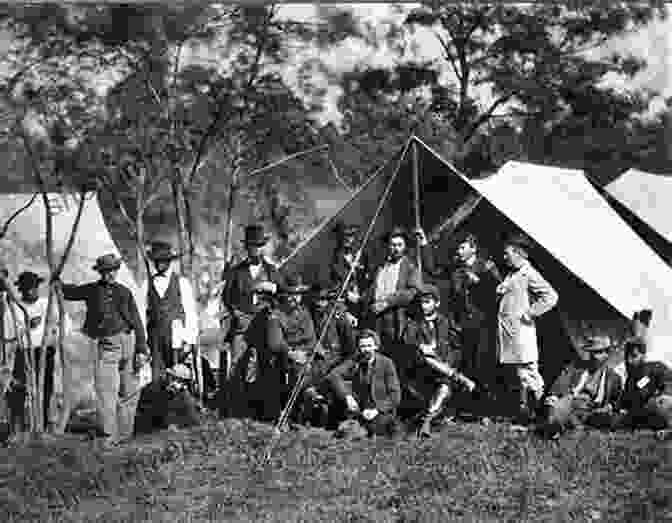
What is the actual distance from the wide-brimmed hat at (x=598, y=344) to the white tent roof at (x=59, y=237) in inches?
129

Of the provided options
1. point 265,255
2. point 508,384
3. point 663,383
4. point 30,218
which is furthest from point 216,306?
point 663,383

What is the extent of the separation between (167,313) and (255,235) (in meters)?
0.88

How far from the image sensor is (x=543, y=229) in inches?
331

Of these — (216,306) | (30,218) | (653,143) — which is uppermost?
(653,143)

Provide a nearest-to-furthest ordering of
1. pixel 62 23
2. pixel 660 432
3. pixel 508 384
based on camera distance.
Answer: pixel 660 432 → pixel 508 384 → pixel 62 23

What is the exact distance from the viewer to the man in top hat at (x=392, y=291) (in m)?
8.19

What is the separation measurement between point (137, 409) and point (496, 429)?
2.58 m

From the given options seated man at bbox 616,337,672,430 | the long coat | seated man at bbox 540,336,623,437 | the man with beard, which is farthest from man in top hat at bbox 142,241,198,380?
seated man at bbox 616,337,672,430

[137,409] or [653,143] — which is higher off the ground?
[653,143]

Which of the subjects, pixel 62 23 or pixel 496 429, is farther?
pixel 62 23

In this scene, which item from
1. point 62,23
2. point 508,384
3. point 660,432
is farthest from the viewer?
point 62,23

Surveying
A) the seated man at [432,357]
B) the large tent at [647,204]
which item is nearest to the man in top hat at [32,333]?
A: the seated man at [432,357]

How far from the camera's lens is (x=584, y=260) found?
8305mm

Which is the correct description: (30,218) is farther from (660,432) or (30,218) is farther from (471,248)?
(660,432)
